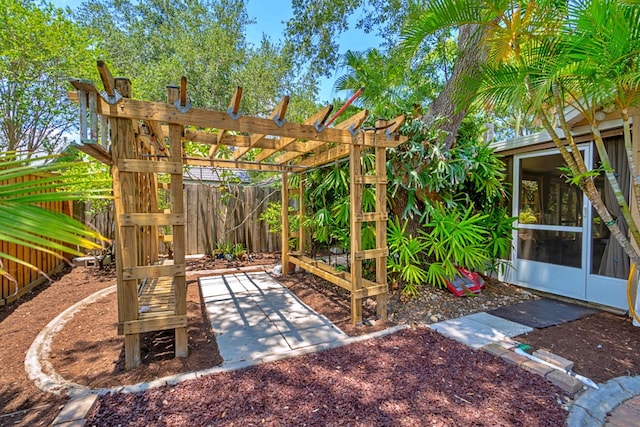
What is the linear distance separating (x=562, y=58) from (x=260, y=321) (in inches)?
145

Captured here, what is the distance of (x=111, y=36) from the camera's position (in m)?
10.6

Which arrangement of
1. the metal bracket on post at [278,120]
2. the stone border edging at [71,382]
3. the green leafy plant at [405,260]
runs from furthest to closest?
the green leafy plant at [405,260]
the metal bracket on post at [278,120]
the stone border edging at [71,382]

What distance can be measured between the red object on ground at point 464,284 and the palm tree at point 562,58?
1741 mm

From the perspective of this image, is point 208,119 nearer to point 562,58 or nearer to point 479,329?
point 562,58

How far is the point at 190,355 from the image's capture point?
262cm

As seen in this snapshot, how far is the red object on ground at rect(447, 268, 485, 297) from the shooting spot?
4.16 metres

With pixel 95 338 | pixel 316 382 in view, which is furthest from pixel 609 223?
pixel 95 338

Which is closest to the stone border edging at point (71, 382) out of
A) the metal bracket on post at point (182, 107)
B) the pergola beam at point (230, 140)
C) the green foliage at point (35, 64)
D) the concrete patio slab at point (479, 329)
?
the concrete patio slab at point (479, 329)

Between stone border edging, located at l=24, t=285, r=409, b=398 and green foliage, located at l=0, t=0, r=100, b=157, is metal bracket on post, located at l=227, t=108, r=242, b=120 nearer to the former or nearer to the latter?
stone border edging, located at l=24, t=285, r=409, b=398

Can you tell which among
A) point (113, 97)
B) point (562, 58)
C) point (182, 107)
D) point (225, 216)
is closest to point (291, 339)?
point (182, 107)

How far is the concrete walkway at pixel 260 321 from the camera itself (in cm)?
281

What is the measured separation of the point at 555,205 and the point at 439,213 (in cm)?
168

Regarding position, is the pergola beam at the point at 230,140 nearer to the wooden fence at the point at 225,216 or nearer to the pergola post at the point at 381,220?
the pergola post at the point at 381,220

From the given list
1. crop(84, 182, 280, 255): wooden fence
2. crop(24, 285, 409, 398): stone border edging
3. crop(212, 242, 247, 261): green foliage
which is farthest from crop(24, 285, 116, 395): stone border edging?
crop(84, 182, 280, 255): wooden fence
